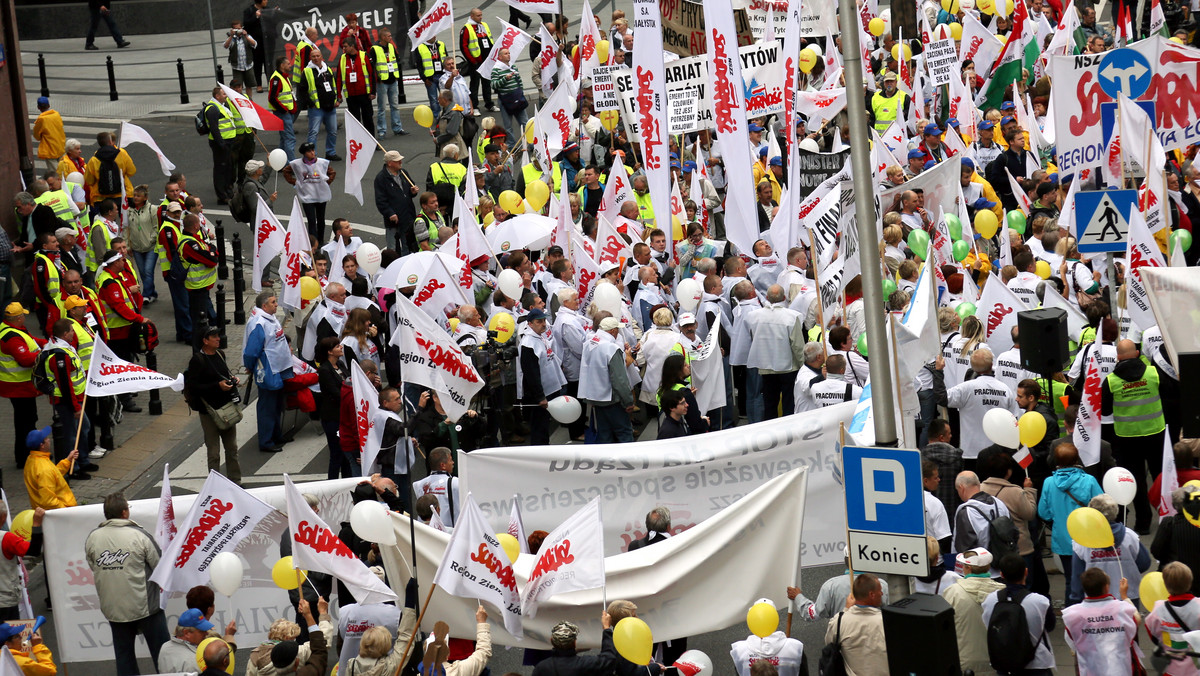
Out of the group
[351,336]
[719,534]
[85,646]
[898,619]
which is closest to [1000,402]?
[719,534]

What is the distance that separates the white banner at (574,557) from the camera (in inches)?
392

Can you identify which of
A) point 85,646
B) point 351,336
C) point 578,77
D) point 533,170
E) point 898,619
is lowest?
point 85,646

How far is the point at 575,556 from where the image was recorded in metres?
9.98

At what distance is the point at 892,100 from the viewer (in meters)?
22.2

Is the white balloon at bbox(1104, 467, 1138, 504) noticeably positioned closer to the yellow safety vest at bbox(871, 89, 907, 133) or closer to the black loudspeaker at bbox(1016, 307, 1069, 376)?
the black loudspeaker at bbox(1016, 307, 1069, 376)

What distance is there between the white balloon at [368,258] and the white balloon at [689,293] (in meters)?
3.66

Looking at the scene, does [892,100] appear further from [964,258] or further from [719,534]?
[719,534]

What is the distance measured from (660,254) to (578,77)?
29.0 ft

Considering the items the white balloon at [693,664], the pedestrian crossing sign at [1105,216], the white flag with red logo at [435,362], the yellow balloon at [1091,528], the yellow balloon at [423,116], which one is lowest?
the white balloon at [693,664]

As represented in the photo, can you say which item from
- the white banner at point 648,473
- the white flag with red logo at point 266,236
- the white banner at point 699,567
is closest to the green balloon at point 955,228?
the white banner at point 648,473

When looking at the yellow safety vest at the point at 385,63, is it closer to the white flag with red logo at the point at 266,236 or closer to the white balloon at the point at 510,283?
the white flag with red logo at the point at 266,236

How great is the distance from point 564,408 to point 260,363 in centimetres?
329

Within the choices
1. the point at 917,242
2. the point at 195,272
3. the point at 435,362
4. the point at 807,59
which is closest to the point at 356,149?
the point at 195,272

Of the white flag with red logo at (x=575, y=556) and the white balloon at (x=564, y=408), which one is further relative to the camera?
the white balloon at (x=564, y=408)
